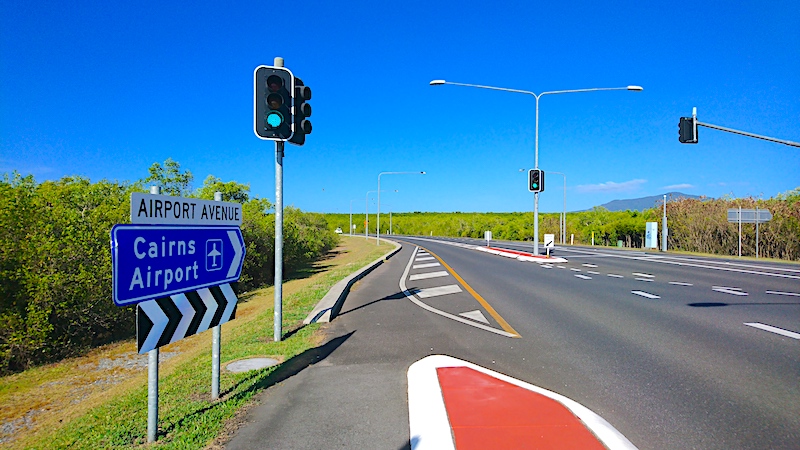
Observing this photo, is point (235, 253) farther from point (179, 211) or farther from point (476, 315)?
point (476, 315)

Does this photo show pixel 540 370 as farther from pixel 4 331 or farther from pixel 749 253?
pixel 749 253

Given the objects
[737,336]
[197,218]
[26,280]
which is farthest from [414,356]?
[26,280]

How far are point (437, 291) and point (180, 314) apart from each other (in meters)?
9.79

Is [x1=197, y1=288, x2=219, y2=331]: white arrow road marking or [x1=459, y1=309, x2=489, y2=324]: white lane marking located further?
[x1=459, y1=309, x2=489, y2=324]: white lane marking

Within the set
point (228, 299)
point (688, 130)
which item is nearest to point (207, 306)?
point (228, 299)

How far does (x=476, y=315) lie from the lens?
9852 millimetres

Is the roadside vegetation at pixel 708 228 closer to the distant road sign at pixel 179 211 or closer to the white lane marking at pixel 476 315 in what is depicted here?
the white lane marking at pixel 476 315

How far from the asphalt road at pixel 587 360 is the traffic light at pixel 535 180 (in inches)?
455

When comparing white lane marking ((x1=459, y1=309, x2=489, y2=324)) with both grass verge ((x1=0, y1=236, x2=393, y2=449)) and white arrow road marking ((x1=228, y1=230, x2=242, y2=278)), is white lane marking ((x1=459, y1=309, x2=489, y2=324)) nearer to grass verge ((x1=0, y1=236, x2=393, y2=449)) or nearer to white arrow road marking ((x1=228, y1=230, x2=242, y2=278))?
grass verge ((x1=0, y1=236, x2=393, y2=449))

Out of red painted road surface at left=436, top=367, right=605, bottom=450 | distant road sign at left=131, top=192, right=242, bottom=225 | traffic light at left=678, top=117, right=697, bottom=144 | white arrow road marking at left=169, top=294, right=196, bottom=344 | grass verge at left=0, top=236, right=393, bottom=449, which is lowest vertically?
grass verge at left=0, top=236, right=393, bottom=449

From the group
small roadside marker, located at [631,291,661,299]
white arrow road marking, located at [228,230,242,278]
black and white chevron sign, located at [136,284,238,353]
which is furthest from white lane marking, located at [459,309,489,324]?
black and white chevron sign, located at [136,284,238,353]

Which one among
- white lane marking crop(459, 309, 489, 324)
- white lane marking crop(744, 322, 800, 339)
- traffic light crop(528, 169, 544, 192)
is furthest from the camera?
traffic light crop(528, 169, 544, 192)

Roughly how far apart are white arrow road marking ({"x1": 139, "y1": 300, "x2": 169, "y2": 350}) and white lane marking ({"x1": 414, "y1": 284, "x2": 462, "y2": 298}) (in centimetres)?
899

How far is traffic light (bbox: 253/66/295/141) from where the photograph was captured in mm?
7137
